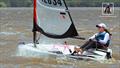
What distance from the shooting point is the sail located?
1734 cm

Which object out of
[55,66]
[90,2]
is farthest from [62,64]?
[90,2]

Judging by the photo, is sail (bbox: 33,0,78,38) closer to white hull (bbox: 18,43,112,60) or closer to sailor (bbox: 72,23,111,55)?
white hull (bbox: 18,43,112,60)

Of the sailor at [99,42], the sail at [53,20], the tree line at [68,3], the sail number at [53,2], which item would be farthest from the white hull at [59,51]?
the tree line at [68,3]

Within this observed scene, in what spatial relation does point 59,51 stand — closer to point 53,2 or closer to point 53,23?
point 53,23

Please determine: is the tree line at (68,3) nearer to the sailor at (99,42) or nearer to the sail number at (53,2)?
the sail number at (53,2)

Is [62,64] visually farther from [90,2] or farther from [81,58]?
[90,2]

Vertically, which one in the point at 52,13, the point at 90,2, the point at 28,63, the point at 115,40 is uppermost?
the point at 52,13

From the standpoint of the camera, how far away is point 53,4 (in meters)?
17.3

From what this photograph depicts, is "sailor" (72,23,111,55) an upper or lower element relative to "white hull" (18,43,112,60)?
upper

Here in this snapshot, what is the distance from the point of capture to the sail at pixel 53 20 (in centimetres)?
1734

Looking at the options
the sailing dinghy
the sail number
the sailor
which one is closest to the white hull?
the sailing dinghy

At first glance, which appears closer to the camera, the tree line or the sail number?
the sail number

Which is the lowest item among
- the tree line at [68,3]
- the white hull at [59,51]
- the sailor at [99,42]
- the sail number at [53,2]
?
the tree line at [68,3]

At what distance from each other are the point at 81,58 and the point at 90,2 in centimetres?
10934
